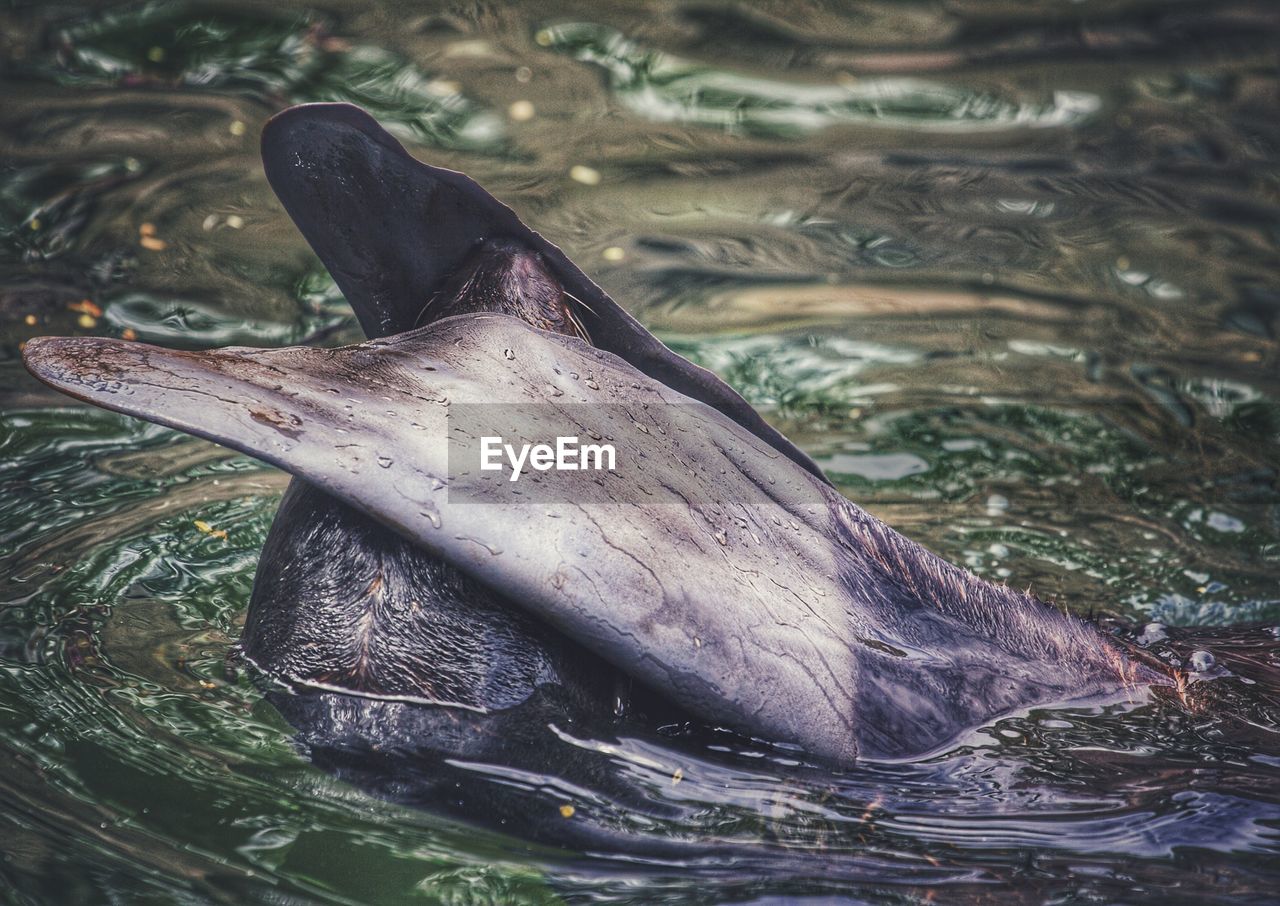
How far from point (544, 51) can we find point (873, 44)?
1.64 metres

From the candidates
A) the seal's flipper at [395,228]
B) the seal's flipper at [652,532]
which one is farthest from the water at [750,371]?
the seal's flipper at [395,228]

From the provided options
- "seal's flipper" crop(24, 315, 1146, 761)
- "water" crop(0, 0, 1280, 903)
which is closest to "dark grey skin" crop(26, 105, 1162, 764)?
"seal's flipper" crop(24, 315, 1146, 761)

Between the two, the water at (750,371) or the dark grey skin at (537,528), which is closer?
the dark grey skin at (537,528)

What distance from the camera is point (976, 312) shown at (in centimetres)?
539

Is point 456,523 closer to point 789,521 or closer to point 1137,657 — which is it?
point 789,521

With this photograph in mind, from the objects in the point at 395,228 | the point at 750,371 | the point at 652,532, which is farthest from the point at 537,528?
the point at 750,371

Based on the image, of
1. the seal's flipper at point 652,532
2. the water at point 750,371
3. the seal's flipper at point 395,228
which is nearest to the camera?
the seal's flipper at point 652,532

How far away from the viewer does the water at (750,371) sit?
228 centimetres

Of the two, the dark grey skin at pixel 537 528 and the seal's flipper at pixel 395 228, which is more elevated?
the seal's flipper at pixel 395 228

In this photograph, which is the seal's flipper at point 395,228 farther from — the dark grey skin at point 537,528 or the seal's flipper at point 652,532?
the seal's flipper at point 652,532

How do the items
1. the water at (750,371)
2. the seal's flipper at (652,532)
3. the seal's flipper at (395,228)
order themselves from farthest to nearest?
the seal's flipper at (395,228)
the water at (750,371)
the seal's flipper at (652,532)

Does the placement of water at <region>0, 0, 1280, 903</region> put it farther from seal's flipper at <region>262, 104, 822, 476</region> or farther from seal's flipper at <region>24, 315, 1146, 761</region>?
seal's flipper at <region>262, 104, 822, 476</region>

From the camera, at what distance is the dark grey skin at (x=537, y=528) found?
208cm

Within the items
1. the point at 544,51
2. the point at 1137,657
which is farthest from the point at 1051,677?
the point at 544,51
